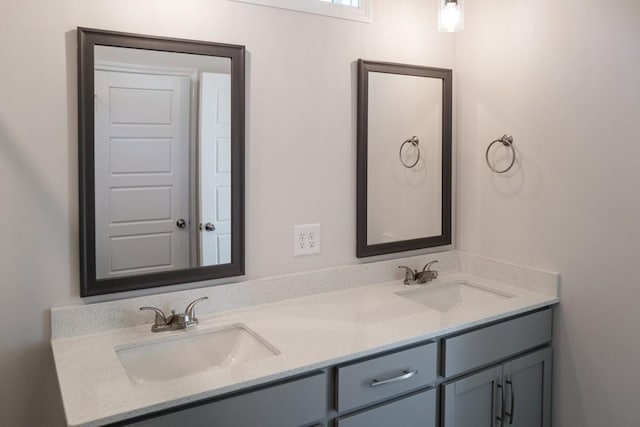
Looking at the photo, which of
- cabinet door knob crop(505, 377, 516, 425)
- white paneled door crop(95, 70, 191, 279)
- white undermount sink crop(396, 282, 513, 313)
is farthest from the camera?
white undermount sink crop(396, 282, 513, 313)

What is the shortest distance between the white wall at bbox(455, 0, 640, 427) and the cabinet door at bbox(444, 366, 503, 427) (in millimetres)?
353

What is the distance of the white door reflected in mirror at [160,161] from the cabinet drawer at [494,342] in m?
0.87

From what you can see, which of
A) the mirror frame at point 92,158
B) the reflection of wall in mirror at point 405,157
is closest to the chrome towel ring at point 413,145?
the reflection of wall in mirror at point 405,157

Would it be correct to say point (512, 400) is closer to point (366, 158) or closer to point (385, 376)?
point (385, 376)

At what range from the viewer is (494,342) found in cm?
187

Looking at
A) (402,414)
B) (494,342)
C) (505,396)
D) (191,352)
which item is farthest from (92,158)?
(505,396)

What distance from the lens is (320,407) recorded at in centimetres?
146

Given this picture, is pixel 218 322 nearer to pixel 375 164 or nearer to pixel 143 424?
pixel 143 424

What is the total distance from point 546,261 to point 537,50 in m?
0.86

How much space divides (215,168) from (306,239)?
477 mm

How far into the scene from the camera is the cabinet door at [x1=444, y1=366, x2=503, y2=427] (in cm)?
177

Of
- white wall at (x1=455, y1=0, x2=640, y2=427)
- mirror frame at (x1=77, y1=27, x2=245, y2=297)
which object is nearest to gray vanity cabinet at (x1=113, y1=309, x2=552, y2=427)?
white wall at (x1=455, y1=0, x2=640, y2=427)

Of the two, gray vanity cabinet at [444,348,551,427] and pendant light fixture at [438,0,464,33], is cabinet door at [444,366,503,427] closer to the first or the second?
gray vanity cabinet at [444,348,551,427]

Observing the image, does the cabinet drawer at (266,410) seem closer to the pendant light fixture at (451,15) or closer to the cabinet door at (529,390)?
the cabinet door at (529,390)
